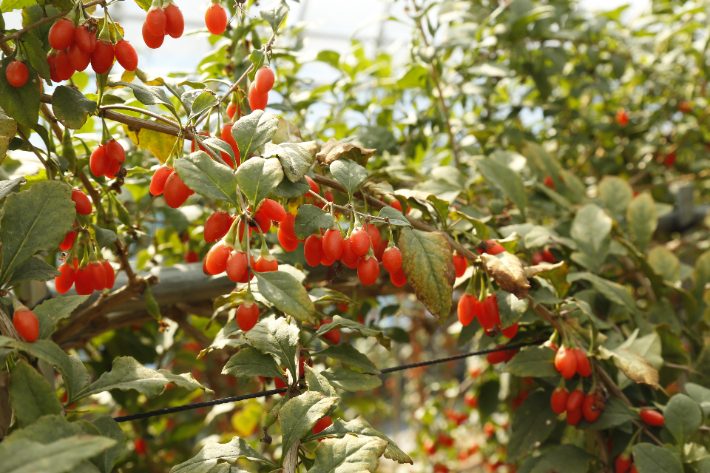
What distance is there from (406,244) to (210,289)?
596 millimetres

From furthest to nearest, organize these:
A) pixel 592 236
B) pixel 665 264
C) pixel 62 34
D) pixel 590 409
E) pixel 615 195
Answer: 1. pixel 615 195
2. pixel 665 264
3. pixel 592 236
4. pixel 590 409
5. pixel 62 34

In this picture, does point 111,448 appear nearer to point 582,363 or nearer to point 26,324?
point 26,324

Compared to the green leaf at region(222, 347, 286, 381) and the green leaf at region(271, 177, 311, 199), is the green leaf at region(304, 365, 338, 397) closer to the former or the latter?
the green leaf at region(222, 347, 286, 381)

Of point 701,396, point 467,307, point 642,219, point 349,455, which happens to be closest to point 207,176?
point 349,455

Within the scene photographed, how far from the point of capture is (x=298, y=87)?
1530mm

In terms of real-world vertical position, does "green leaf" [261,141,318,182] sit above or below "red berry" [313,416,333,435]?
above

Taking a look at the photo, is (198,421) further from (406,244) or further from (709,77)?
(709,77)

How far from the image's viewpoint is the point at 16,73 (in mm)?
703

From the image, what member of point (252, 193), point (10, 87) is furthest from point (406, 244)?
point (10, 87)

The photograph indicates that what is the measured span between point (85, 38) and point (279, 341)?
49 cm

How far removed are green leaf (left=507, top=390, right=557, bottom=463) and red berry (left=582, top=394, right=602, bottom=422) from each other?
161 millimetres

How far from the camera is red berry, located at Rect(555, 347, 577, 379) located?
94 centimetres

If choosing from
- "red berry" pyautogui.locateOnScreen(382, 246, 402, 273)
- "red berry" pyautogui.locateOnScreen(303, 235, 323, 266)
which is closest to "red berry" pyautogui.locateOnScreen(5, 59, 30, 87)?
"red berry" pyautogui.locateOnScreen(303, 235, 323, 266)

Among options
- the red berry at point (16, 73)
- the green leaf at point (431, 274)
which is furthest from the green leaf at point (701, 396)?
the red berry at point (16, 73)
